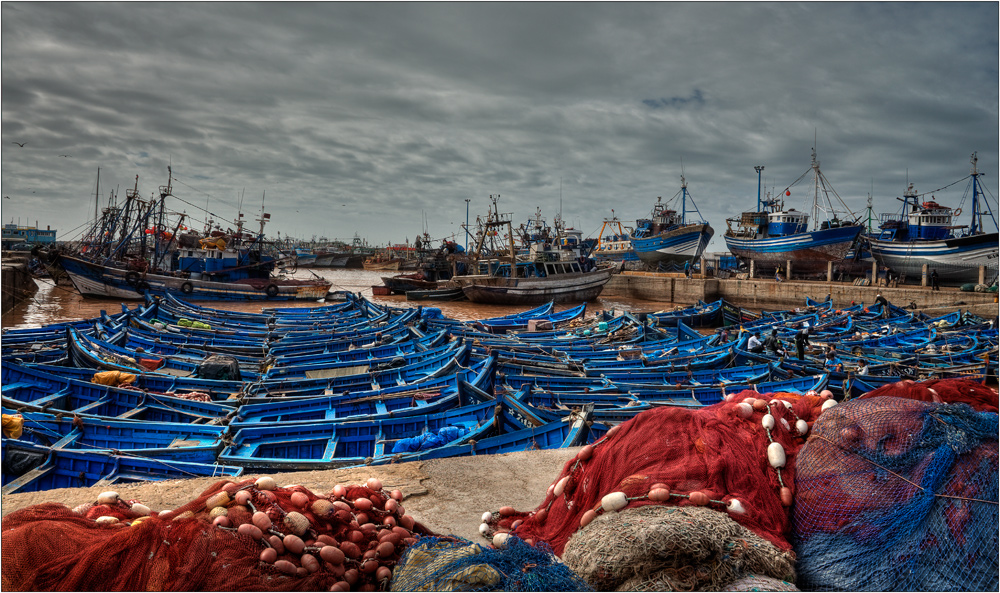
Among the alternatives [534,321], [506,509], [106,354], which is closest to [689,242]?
[534,321]

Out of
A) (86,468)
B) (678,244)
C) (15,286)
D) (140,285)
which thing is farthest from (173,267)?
(678,244)

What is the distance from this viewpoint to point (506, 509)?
15.0ft

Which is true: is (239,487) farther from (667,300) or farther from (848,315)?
(667,300)

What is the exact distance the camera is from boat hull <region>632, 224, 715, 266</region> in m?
53.0

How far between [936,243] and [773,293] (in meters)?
10.9

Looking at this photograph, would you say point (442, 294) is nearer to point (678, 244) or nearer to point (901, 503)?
point (678, 244)

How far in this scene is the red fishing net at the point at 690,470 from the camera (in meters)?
3.61

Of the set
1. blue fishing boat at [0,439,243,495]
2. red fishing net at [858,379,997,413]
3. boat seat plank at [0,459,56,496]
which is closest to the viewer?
red fishing net at [858,379,997,413]

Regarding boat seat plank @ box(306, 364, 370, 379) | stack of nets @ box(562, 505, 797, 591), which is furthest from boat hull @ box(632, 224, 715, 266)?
stack of nets @ box(562, 505, 797, 591)

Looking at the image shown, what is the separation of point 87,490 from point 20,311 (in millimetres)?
36645

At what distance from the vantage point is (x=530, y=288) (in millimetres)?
39094

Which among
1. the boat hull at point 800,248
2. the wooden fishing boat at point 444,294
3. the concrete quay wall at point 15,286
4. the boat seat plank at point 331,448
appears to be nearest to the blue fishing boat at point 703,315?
the wooden fishing boat at point 444,294

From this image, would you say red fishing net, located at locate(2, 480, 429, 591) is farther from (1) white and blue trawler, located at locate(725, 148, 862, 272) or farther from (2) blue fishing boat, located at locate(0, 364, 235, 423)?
(1) white and blue trawler, located at locate(725, 148, 862, 272)

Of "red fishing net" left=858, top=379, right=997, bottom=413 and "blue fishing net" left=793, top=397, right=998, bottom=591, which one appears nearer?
"blue fishing net" left=793, top=397, right=998, bottom=591
